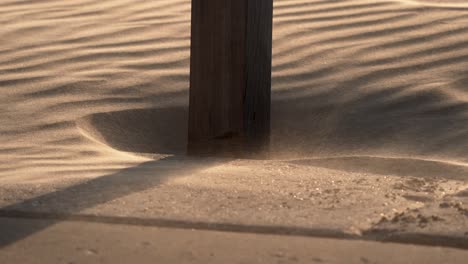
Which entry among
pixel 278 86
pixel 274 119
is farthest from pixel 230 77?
pixel 278 86

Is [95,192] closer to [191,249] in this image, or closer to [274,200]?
[274,200]

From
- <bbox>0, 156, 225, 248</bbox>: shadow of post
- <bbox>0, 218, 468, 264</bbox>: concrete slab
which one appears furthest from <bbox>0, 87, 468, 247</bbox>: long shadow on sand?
<bbox>0, 218, 468, 264</bbox>: concrete slab

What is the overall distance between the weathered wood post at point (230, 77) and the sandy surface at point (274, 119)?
6.5 inches

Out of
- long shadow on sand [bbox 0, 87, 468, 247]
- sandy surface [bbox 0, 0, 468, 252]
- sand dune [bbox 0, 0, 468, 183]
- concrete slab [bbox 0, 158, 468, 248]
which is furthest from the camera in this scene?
sand dune [bbox 0, 0, 468, 183]

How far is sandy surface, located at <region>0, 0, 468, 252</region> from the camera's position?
2.49 metres

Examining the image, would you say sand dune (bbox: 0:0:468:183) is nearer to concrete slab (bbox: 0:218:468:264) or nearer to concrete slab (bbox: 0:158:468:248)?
concrete slab (bbox: 0:158:468:248)

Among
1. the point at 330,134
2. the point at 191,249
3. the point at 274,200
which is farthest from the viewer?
the point at 330,134

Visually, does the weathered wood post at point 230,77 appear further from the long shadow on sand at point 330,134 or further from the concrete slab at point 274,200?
the concrete slab at point 274,200

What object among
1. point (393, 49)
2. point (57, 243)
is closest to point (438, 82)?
point (393, 49)

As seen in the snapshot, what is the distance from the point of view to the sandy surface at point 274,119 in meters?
2.49

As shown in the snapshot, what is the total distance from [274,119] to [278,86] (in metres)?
0.43

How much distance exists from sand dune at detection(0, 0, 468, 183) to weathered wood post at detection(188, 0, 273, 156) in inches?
8.7

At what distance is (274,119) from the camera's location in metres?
3.93

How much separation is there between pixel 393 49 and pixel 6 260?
3207mm
